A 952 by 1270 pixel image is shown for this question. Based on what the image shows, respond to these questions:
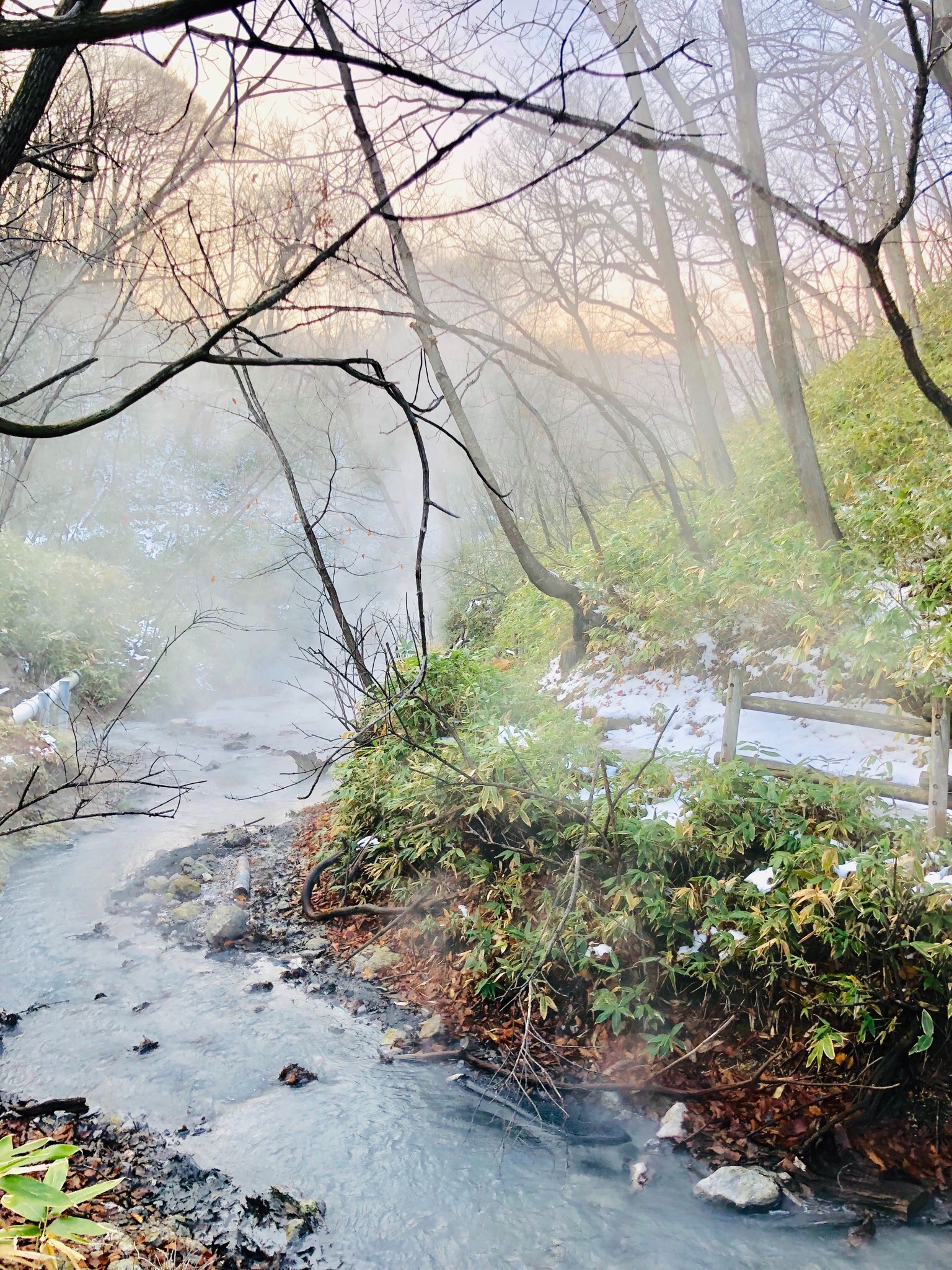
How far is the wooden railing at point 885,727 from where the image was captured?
435cm

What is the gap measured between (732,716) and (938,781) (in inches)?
62.7

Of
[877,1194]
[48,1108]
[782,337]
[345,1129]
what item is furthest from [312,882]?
[782,337]

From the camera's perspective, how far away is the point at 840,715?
17.5 feet

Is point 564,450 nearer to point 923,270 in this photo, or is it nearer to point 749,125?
point 923,270

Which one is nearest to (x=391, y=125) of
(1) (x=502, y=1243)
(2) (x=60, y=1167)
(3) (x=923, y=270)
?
(2) (x=60, y=1167)

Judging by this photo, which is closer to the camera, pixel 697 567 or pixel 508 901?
pixel 508 901

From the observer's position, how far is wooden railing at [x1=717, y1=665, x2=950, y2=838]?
435 centimetres

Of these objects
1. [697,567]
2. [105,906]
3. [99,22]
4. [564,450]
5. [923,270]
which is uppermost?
[923,270]

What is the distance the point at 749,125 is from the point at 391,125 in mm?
6330

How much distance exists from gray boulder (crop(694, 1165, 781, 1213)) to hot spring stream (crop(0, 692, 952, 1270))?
0.06 m

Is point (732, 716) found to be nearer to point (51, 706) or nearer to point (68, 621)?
point (51, 706)

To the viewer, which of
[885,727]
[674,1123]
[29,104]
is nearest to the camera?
[29,104]

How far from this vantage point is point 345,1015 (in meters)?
5.51

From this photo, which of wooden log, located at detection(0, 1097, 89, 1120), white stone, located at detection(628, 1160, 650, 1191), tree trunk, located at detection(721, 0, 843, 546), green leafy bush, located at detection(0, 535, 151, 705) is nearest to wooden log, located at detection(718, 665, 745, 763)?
tree trunk, located at detection(721, 0, 843, 546)
